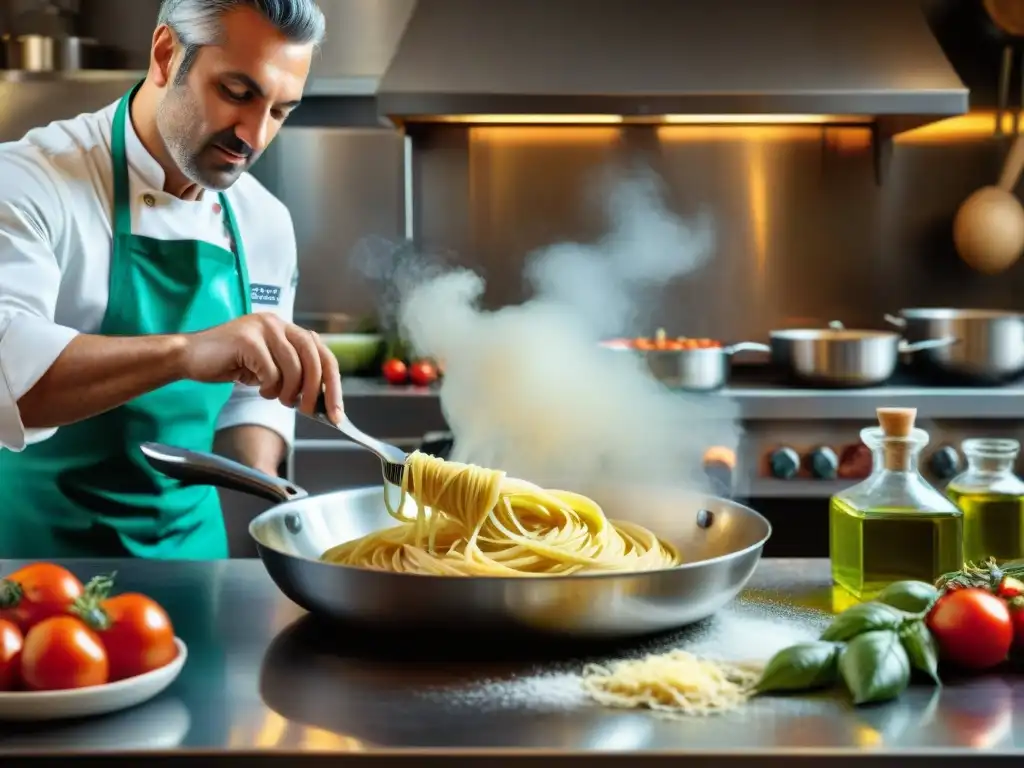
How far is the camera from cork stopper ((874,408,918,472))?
4.71 feet

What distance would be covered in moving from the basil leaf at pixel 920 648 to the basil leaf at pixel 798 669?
8 cm

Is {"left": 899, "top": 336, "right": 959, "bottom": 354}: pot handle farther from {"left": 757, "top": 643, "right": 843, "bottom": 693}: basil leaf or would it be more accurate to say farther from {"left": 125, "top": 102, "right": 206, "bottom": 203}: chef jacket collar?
{"left": 757, "top": 643, "right": 843, "bottom": 693}: basil leaf

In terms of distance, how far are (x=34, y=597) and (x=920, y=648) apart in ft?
3.03

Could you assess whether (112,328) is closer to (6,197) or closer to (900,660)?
(6,197)

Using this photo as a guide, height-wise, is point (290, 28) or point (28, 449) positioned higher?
point (290, 28)

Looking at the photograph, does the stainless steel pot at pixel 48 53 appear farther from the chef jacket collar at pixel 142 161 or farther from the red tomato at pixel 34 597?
the red tomato at pixel 34 597

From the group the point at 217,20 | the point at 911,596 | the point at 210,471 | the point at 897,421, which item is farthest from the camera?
the point at 217,20

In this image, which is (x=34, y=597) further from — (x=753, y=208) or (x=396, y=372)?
(x=753, y=208)

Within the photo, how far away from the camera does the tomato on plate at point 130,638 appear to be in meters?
1.14

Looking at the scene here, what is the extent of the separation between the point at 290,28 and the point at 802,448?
1.95 meters

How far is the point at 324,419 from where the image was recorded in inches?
63.9

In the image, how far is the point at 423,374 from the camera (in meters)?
3.49

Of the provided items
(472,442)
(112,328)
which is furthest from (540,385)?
(112,328)

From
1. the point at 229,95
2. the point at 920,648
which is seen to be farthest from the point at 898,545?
the point at 229,95
